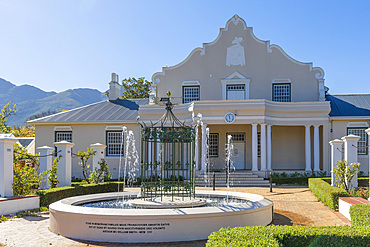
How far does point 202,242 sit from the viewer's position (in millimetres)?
8359

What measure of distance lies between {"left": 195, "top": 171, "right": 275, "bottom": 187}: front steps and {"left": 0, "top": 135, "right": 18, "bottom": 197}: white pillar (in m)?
11.3

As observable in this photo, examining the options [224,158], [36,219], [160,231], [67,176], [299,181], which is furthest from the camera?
[224,158]

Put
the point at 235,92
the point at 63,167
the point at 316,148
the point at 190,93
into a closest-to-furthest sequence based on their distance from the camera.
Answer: the point at 63,167 < the point at 316,148 < the point at 235,92 < the point at 190,93

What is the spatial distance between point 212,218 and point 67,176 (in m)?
9.57

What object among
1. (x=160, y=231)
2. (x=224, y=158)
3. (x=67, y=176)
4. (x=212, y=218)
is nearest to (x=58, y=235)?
(x=160, y=231)

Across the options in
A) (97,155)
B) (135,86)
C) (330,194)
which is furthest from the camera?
(135,86)

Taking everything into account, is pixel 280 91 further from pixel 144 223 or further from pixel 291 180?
pixel 144 223

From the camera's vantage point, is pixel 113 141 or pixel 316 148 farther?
pixel 113 141

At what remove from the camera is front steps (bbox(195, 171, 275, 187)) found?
22031 millimetres

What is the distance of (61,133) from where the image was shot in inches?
1092

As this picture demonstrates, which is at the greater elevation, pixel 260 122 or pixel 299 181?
pixel 260 122

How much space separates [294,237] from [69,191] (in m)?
10.6

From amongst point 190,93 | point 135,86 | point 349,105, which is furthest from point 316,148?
point 135,86

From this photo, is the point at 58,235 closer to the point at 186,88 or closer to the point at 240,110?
the point at 240,110
